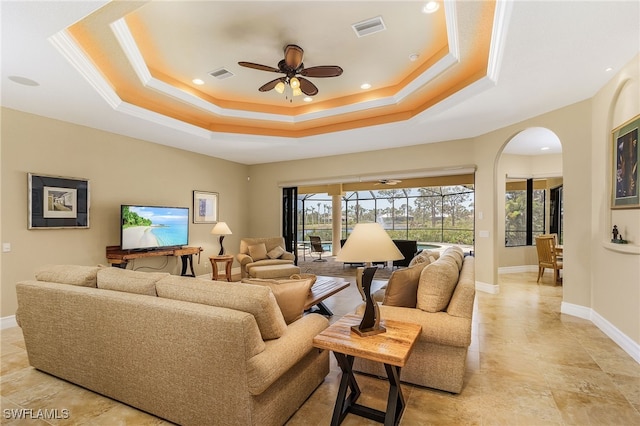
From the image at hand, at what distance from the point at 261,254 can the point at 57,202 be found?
132 inches

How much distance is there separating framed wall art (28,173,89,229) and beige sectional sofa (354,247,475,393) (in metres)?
4.48

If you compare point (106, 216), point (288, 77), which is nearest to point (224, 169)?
point (106, 216)

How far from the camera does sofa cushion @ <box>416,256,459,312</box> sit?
2406 mm

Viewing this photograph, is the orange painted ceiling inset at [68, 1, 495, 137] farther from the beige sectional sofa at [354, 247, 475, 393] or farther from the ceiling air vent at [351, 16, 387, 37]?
the beige sectional sofa at [354, 247, 475, 393]

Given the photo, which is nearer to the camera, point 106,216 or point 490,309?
point 490,309

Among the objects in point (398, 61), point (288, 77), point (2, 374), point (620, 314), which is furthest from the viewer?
point (398, 61)

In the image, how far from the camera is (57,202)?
14.2 feet

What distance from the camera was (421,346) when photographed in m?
2.38

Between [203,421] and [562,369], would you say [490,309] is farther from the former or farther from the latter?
[203,421]

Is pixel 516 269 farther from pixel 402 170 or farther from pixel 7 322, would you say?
pixel 7 322

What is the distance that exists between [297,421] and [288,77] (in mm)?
3277

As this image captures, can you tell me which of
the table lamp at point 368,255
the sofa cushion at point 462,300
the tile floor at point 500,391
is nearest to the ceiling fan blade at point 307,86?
the table lamp at point 368,255

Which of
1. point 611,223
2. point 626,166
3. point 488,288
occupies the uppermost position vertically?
point 626,166

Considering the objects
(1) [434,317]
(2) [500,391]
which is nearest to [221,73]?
(1) [434,317]
